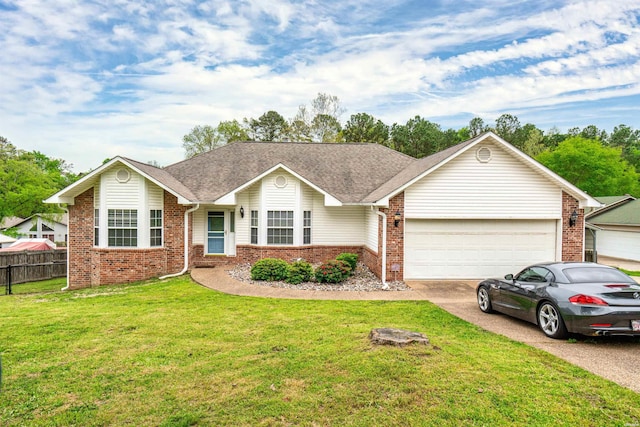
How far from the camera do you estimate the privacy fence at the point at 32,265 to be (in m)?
15.5

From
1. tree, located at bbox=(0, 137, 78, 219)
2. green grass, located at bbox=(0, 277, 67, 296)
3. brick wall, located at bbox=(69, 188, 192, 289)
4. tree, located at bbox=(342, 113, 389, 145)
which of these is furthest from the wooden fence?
tree, located at bbox=(342, 113, 389, 145)

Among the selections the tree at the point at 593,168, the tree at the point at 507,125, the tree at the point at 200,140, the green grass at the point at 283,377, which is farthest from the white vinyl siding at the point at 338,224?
the tree at the point at 507,125

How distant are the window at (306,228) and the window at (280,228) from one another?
632mm

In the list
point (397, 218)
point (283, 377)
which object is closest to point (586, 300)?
point (283, 377)

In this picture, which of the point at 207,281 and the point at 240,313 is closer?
the point at 240,313

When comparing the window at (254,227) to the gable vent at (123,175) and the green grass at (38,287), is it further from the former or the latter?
the green grass at (38,287)

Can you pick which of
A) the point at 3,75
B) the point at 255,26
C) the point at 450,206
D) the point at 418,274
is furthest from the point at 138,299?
the point at 3,75

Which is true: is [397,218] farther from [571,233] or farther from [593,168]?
[593,168]

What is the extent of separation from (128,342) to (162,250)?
27.3 ft

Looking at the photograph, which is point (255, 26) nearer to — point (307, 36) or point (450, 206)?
point (307, 36)

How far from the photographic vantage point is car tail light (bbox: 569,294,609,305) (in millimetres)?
5895

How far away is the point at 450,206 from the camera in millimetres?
12109

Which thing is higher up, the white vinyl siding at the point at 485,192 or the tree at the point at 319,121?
the tree at the point at 319,121

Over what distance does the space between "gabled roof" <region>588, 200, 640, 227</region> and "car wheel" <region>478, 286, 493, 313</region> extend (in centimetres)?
1884
